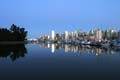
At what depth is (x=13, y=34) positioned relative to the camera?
13388 cm

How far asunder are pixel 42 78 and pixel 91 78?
278cm

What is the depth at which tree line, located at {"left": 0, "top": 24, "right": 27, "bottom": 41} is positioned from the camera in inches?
4816

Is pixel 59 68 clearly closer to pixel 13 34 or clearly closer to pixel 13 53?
pixel 13 53

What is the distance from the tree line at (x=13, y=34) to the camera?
401 ft

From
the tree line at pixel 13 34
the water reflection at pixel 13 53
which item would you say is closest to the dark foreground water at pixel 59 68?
the water reflection at pixel 13 53

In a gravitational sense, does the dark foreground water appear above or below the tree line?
below

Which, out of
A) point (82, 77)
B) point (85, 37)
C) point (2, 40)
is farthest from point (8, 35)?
point (82, 77)

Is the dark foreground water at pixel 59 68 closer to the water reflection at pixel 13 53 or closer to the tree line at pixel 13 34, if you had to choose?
the water reflection at pixel 13 53

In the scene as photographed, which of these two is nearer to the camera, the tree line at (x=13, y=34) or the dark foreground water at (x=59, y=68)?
the dark foreground water at (x=59, y=68)

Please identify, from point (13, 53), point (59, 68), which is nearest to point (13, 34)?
point (13, 53)

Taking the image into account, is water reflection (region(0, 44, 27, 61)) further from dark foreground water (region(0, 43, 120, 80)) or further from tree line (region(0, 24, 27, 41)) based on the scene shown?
tree line (region(0, 24, 27, 41))

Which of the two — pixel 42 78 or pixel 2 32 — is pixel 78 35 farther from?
pixel 42 78

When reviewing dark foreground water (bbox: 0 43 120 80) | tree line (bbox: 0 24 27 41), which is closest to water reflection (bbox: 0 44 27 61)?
dark foreground water (bbox: 0 43 120 80)

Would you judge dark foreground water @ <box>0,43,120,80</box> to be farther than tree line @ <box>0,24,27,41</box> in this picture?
No
